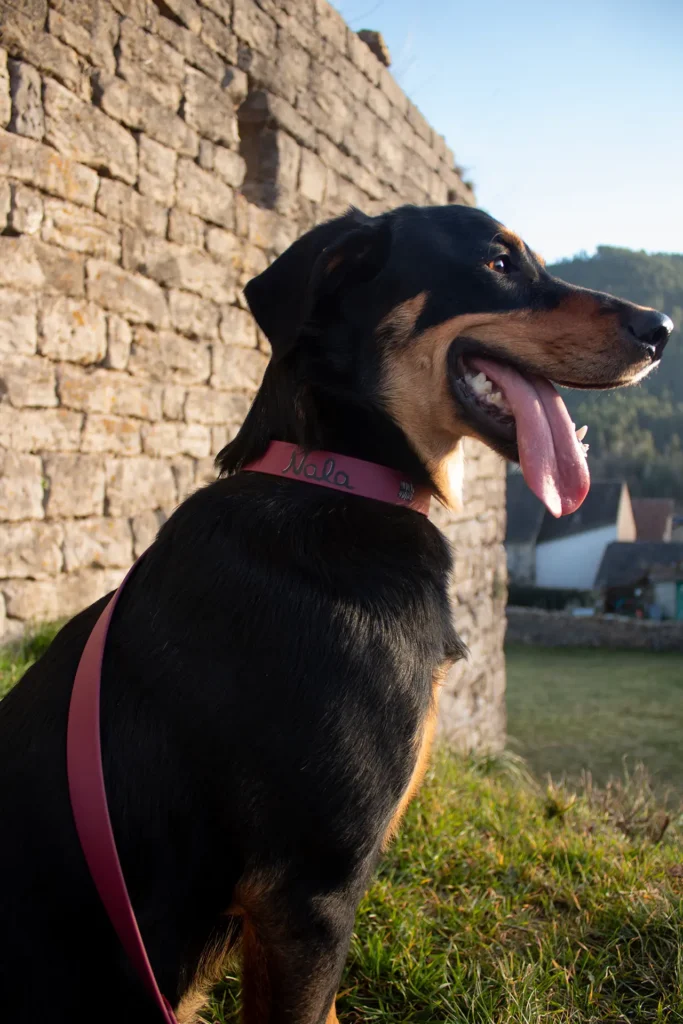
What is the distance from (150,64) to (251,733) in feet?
11.6

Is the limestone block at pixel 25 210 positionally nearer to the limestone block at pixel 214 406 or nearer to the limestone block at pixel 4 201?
the limestone block at pixel 4 201

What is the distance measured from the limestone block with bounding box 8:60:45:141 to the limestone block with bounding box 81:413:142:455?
117 centimetres

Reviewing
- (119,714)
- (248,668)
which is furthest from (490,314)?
(119,714)

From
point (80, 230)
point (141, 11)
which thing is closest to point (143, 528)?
point (80, 230)

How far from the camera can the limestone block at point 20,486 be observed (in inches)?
126

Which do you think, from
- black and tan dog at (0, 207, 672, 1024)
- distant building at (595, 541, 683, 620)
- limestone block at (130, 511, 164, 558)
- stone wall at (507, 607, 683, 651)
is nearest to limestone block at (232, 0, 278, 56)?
limestone block at (130, 511, 164, 558)

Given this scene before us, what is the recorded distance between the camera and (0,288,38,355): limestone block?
3.18m

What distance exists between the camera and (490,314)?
2.04m

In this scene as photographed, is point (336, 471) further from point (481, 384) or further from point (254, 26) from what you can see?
point (254, 26)

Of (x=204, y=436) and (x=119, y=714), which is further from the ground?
(x=204, y=436)

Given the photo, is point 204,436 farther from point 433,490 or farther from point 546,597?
point 546,597

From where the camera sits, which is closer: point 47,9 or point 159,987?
point 159,987

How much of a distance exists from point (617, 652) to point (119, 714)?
24841 millimetres

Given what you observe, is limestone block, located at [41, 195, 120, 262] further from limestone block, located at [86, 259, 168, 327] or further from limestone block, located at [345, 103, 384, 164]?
limestone block, located at [345, 103, 384, 164]
